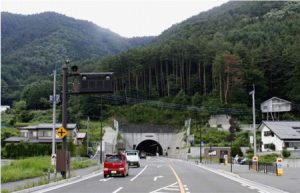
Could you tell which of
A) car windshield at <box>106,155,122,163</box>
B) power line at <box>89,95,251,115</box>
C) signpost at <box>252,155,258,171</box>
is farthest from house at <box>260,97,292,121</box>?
car windshield at <box>106,155,122,163</box>

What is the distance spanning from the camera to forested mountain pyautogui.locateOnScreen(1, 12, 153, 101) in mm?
108938

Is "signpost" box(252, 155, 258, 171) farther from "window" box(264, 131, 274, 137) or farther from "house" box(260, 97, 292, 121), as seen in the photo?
"house" box(260, 97, 292, 121)

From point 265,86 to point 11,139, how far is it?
5753cm

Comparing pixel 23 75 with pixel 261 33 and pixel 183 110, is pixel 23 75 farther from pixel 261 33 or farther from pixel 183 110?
pixel 261 33

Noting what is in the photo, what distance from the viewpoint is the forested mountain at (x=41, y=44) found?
357 ft

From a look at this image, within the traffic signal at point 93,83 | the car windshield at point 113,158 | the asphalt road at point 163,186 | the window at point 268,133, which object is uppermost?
the traffic signal at point 93,83

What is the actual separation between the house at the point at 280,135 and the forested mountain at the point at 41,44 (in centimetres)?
4468

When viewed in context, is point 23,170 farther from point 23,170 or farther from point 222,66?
point 222,66

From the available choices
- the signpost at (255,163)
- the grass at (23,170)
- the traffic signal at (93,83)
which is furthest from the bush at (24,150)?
the traffic signal at (93,83)

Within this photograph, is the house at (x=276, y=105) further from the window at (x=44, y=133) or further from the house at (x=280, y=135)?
the window at (x=44, y=133)

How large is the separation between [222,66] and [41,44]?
199ft

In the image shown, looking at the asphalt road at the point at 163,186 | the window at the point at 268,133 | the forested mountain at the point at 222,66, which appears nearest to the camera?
the asphalt road at the point at 163,186

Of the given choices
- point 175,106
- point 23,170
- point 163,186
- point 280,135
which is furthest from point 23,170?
point 175,106

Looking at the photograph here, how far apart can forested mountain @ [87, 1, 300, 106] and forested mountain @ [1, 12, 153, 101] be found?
52.8 ft
